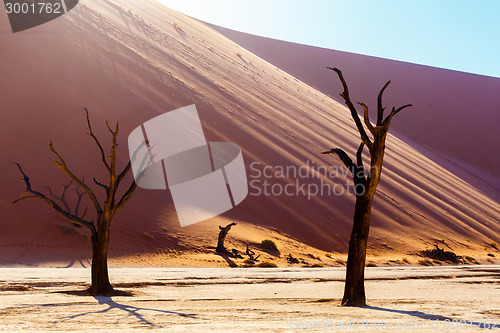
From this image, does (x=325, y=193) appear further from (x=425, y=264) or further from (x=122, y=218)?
(x=122, y=218)

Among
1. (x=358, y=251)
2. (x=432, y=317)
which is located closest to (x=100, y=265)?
(x=358, y=251)

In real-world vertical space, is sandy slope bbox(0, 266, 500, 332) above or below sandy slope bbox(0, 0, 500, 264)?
below

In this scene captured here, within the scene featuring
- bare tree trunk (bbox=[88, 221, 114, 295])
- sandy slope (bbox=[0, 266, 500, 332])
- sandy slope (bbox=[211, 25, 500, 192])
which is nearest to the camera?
sandy slope (bbox=[0, 266, 500, 332])

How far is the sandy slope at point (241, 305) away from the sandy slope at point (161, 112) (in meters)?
7.09

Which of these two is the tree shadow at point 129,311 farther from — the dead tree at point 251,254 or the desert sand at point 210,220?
the dead tree at point 251,254

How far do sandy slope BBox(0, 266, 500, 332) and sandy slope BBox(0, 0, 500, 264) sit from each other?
7.09 metres

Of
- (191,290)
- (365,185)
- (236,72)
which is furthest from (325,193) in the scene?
(365,185)

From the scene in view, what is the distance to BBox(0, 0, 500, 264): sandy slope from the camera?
2270cm

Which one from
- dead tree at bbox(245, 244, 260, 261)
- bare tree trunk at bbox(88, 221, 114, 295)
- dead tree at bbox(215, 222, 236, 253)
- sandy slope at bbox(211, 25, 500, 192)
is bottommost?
dead tree at bbox(245, 244, 260, 261)

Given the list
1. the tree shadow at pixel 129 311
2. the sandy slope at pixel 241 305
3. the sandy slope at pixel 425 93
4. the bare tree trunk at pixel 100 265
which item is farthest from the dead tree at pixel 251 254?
the sandy slope at pixel 425 93

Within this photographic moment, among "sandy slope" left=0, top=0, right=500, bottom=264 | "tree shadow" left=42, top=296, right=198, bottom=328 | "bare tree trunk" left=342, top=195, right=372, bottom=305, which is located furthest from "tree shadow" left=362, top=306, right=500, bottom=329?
"sandy slope" left=0, top=0, right=500, bottom=264

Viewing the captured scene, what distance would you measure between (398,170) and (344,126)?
228 inches

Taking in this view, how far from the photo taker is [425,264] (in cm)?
2489

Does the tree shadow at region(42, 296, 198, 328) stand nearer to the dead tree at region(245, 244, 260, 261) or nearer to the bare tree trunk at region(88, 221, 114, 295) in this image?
the bare tree trunk at region(88, 221, 114, 295)
